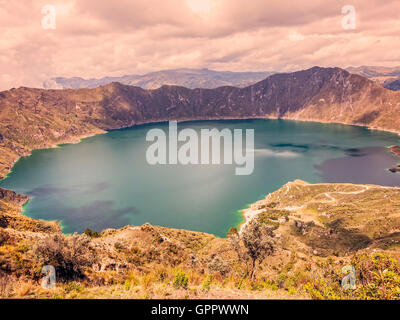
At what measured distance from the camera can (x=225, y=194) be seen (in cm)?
13162

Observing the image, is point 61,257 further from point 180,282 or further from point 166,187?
point 166,187

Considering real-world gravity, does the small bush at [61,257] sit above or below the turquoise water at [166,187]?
above

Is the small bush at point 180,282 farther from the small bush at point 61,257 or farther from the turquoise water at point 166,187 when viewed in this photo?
the turquoise water at point 166,187

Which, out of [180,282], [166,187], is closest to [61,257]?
[180,282]

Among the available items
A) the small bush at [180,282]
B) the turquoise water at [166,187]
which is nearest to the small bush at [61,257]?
the small bush at [180,282]

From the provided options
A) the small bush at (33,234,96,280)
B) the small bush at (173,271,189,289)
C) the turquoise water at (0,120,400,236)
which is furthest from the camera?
the turquoise water at (0,120,400,236)

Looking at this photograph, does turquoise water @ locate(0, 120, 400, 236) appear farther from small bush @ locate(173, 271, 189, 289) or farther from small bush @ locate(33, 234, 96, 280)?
small bush @ locate(173, 271, 189, 289)

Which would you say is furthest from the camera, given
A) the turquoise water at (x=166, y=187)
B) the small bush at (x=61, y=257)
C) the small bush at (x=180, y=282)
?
the turquoise water at (x=166, y=187)

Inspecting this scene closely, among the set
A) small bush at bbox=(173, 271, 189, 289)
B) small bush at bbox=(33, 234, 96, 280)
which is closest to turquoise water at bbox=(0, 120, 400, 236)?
small bush at bbox=(33, 234, 96, 280)

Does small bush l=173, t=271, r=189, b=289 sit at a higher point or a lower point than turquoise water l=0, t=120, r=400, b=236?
higher
